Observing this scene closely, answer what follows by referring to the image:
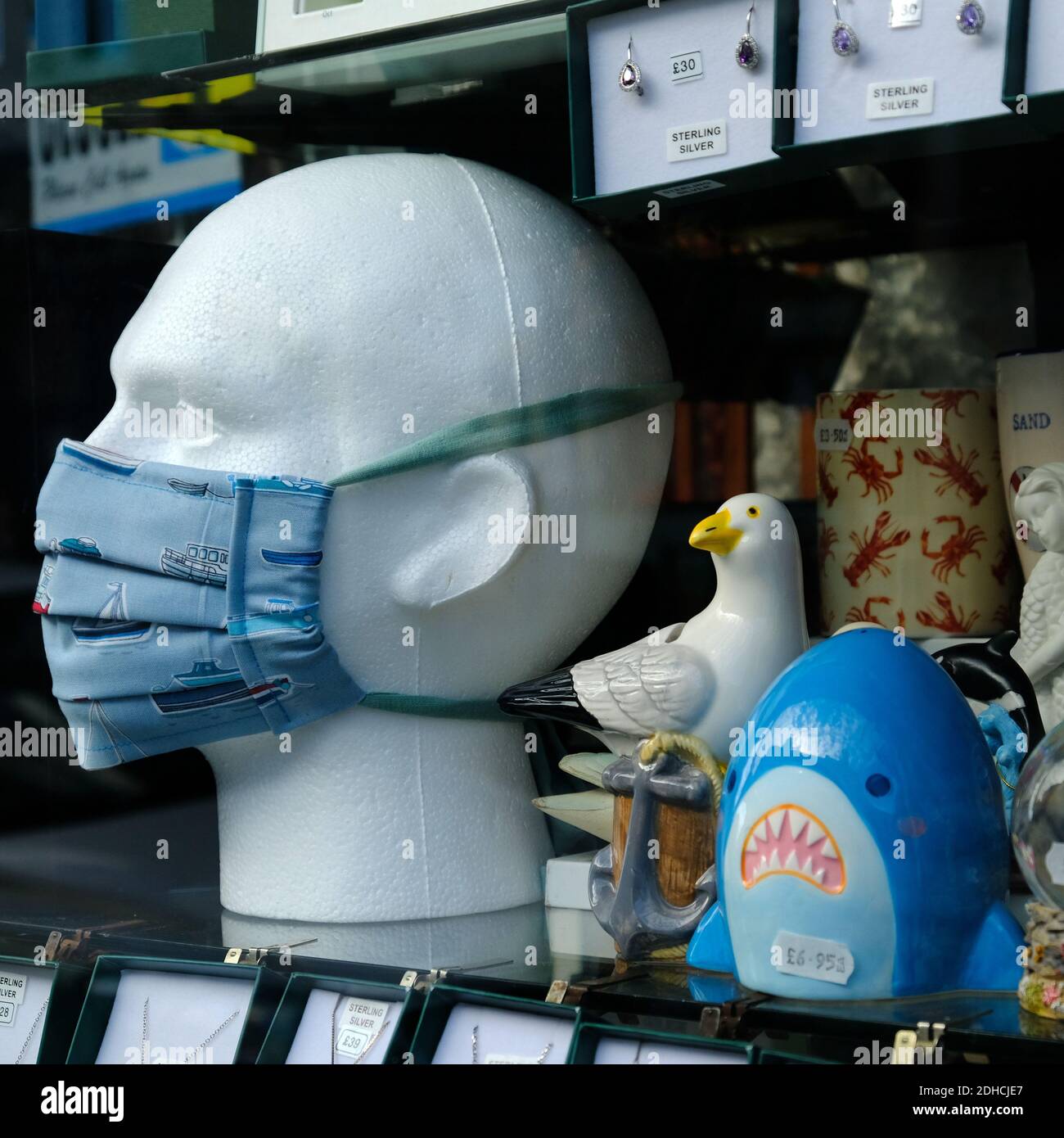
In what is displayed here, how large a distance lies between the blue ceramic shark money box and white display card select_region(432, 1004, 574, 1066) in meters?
0.16

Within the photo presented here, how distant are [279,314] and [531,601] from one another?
0.37m

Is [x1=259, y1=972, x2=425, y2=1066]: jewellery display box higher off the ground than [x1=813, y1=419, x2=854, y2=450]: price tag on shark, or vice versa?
[x1=813, y1=419, x2=854, y2=450]: price tag on shark

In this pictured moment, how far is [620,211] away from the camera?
1496 mm

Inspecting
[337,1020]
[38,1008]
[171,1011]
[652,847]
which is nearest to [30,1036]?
[38,1008]

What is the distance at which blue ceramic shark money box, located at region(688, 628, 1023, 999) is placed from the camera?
117cm

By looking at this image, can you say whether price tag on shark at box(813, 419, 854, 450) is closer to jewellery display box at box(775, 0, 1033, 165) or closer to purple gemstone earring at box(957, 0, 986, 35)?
jewellery display box at box(775, 0, 1033, 165)

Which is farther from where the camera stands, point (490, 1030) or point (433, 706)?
point (433, 706)

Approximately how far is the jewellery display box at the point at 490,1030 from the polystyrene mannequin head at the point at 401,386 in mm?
280

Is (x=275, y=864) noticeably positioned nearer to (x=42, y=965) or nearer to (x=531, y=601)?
(x=42, y=965)

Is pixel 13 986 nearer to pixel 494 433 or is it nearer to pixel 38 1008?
pixel 38 1008

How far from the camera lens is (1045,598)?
1330 millimetres

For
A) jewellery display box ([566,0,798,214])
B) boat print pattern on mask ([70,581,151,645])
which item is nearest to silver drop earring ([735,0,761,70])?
jewellery display box ([566,0,798,214])

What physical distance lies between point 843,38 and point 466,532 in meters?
0.57
